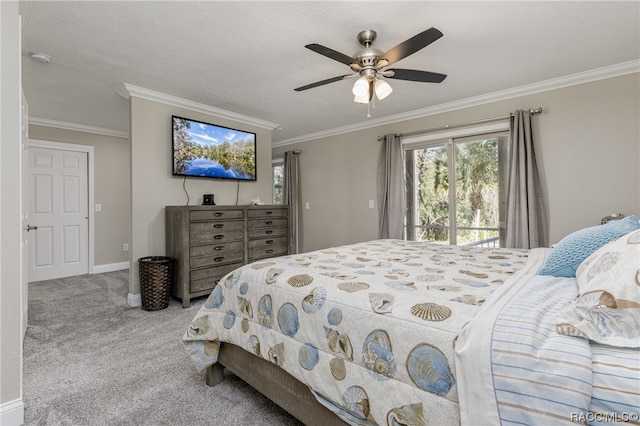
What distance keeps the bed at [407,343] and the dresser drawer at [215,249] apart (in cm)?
171

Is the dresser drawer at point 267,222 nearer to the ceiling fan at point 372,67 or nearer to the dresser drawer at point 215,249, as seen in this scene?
the dresser drawer at point 215,249

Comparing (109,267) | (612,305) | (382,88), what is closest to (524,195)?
(382,88)

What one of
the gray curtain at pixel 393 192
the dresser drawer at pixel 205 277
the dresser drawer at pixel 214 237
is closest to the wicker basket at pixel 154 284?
the dresser drawer at pixel 205 277

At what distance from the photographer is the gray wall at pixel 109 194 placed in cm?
497

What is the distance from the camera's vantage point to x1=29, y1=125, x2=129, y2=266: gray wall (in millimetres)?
4973

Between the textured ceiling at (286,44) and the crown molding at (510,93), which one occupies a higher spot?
the textured ceiling at (286,44)

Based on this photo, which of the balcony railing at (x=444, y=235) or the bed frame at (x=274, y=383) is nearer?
the bed frame at (x=274, y=383)

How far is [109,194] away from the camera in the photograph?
5.12 m

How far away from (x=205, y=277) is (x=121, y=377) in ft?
5.02

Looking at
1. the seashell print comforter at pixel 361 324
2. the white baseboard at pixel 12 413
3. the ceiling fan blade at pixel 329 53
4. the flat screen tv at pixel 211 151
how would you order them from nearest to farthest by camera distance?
1. the seashell print comforter at pixel 361 324
2. the white baseboard at pixel 12 413
3. the ceiling fan blade at pixel 329 53
4. the flat screen tv at pixel 211 151

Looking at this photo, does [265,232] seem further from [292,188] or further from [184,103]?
[184,103]

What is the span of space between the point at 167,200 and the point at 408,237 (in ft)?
10.8

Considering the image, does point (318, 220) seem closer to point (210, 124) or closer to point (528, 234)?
point (210, 124)

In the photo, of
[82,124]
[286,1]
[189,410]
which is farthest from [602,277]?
[82,124]
